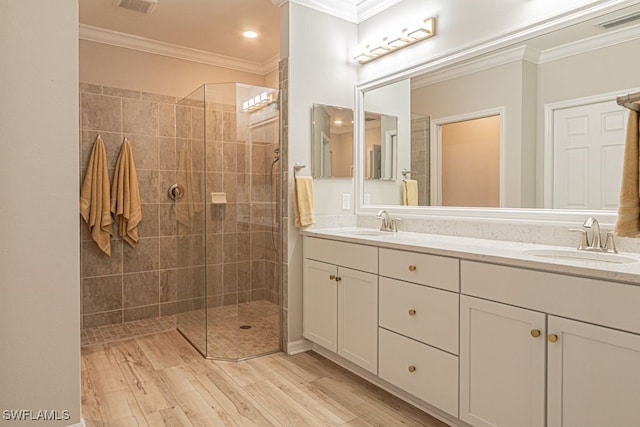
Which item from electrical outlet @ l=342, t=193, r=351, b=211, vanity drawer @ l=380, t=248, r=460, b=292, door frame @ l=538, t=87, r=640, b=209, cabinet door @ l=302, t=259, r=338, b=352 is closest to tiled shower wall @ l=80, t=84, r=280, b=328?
cabinet door @ l=302, t=259, r=338, b=352

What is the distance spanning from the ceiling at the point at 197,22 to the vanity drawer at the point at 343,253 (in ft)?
5.84

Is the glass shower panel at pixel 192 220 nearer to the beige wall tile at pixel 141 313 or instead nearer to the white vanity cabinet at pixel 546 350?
the beige wall tile at pixel 141 313

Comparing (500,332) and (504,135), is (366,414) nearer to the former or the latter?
(500,332)

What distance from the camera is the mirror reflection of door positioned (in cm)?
231

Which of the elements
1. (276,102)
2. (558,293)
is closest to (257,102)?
(276,102)

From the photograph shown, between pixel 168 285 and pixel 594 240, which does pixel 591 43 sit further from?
pixel 168 285

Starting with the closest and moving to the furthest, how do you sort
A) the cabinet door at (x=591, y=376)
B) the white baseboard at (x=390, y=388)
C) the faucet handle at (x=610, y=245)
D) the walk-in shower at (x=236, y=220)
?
the cabinet door at (x=591, y=376)
the faucet handle at (x=610, y=245)
the white baseboard at (x=390, y=388)
the walk-in shower at (x=236, y=220)

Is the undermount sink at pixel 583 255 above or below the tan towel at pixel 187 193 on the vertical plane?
below

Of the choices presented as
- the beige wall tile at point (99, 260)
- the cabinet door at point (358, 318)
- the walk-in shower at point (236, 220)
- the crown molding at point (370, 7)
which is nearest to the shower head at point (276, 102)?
the walk-in shower at point (236, 220)

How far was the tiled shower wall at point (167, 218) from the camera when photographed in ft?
9.39

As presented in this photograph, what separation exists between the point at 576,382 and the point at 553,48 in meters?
1.56

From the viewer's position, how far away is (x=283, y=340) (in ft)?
9.61

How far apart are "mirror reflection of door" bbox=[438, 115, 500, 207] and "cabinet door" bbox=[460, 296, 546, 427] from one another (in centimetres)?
80

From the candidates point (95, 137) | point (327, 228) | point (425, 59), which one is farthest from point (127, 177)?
point (425, 59)
